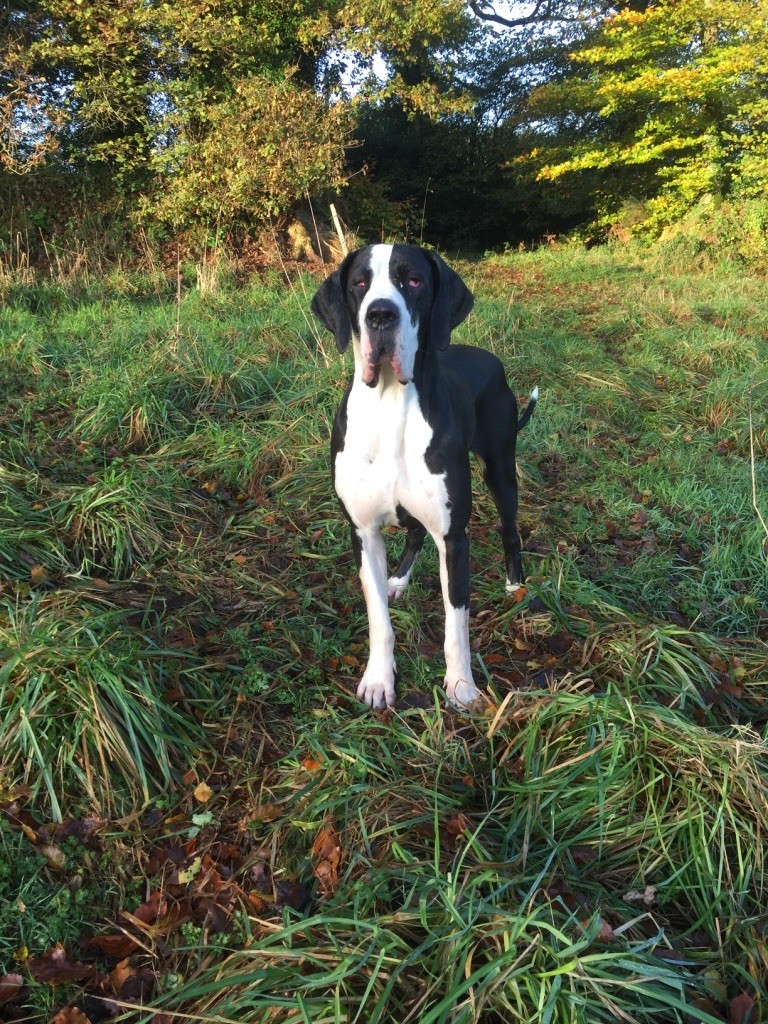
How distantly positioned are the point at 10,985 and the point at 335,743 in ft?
3.51

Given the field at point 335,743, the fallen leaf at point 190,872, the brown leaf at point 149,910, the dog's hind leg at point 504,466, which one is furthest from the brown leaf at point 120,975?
the dog's hind leg at point 504,466

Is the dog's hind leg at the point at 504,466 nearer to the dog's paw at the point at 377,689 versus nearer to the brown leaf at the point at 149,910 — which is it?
the dog's paw at the point at 377,689

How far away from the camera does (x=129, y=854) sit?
7.15 feet

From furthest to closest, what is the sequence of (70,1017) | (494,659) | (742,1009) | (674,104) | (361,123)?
(361,123) < (674,104) < (494,659) < (70,1017) < (742,1009)

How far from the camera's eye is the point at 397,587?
357cm

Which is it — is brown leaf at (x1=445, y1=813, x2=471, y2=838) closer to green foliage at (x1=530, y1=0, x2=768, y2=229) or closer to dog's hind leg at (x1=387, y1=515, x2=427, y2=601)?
dog's hind leg at (x1=387, y1=515, x2=427, y2=601)

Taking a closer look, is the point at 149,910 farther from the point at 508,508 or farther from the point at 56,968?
the point at 508,508

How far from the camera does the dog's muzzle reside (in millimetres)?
2449

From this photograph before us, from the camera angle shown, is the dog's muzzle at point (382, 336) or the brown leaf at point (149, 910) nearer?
the brown leaf at point (149, 910)

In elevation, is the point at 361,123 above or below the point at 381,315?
above

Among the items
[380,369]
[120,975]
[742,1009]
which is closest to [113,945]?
[120,975]

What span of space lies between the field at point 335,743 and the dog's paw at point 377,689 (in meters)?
0.05

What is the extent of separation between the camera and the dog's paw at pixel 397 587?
11.7ft

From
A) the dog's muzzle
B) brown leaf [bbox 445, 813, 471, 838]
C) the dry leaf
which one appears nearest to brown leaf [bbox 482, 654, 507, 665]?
brown leaf [bbox 445, 813, 471, 838]
